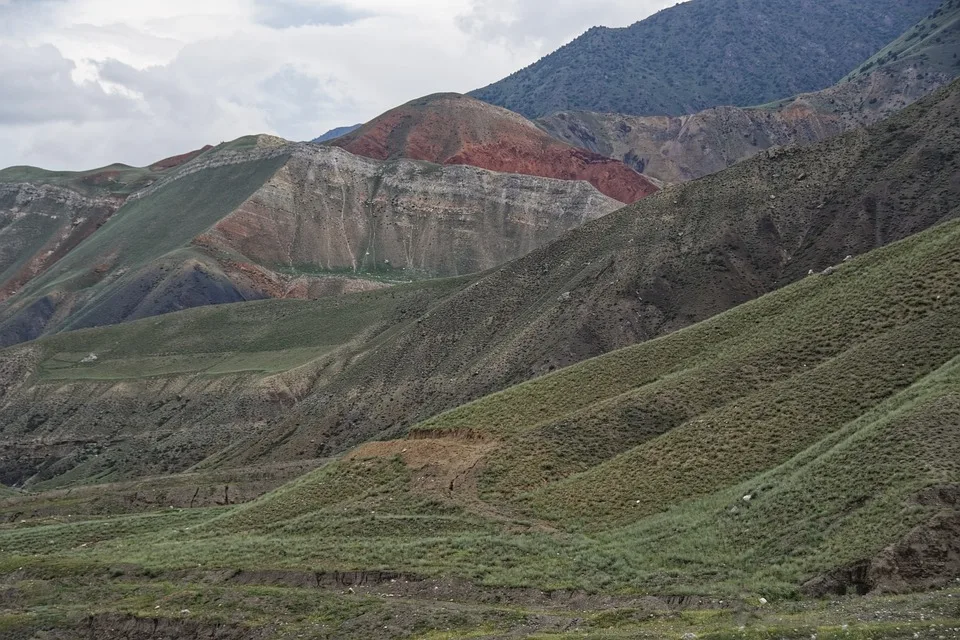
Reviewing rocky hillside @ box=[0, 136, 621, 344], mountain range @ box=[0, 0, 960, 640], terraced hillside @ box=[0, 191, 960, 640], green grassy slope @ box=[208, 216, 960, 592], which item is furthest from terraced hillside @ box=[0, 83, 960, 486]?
rocky hillside @ box=[0, 136, 621, 344]

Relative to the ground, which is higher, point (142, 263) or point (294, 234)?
point (294, 234)

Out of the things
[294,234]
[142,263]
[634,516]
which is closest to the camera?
[634,516]

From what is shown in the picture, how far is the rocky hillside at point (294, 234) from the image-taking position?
15262cm

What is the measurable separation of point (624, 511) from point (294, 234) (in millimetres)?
129857

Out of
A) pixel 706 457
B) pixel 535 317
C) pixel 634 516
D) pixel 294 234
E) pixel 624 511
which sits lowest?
pixel 634 516

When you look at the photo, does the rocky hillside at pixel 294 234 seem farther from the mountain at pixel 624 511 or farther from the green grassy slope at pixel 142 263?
the mountain at pixel 624 511

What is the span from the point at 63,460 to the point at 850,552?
8453 centimetres

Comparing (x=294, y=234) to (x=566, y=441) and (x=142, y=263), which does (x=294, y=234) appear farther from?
(x=566, y=441)

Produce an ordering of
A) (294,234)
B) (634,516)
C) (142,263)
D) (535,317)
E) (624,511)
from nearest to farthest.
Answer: (634,516) < (624,511) < (535,317) < (142,263) < (294,234)

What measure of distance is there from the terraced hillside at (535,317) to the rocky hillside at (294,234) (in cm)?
4175

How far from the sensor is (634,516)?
4203 centimetres

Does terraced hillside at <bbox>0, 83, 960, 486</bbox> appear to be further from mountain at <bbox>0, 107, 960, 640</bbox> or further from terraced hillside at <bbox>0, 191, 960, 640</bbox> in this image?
terraced hillside at <bbox>0, 191, 960, 640</bbox>

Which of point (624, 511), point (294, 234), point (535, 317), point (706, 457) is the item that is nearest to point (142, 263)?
point (294, 234)

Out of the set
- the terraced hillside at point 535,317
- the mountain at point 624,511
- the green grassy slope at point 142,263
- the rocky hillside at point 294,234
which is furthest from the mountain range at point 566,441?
the rocky hillside at point 294,234
